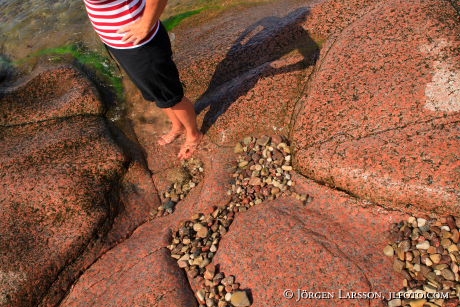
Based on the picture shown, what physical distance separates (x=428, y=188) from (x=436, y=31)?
153 centimetres

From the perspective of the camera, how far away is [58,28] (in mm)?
6449

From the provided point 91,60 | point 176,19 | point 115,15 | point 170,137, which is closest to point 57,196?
point 170,137

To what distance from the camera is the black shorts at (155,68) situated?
265 centimetres

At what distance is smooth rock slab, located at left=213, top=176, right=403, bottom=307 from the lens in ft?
7.82

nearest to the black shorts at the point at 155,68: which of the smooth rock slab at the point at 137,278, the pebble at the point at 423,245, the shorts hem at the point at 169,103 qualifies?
the shorts hem at the point at 169,103

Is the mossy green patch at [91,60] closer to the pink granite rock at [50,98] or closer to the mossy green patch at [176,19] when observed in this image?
the pink granite rock at [50,98]

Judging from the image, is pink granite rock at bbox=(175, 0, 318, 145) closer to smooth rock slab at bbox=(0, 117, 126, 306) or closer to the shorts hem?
the shorts hem

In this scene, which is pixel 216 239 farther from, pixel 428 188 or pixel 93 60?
pixel 93 60

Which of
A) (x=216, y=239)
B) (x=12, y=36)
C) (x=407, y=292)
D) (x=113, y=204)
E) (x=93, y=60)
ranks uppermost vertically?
(x=12, y=36)

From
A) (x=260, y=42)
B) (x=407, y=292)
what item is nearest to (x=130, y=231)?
(x=407, y=292)

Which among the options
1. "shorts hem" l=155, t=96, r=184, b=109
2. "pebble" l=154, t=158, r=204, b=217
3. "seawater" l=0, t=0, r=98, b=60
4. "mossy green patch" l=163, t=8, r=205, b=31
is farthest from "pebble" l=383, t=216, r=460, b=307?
"seawater" l=0, t=0, r=98, b=60

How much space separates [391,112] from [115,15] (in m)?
2.20

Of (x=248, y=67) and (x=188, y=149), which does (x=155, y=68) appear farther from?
(x=248, y=67)

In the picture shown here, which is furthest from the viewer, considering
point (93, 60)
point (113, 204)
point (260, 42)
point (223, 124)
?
point (93, 60)
